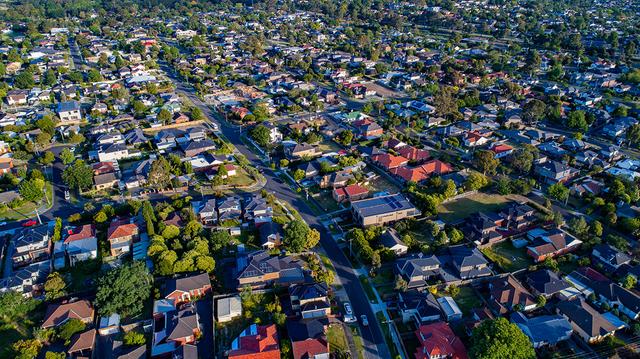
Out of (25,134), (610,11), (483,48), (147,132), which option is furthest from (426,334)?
(610,11)

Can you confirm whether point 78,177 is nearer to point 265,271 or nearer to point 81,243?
point 81,243

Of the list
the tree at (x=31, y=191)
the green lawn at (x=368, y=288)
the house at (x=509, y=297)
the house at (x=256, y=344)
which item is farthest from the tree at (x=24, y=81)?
the house at (x=509, y=297)

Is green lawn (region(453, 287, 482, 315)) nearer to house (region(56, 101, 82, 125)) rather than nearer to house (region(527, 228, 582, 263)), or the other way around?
house (region(527, 228, 582, 263))

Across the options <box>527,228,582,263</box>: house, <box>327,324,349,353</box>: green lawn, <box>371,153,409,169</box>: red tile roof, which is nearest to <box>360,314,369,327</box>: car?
<box>327,324,349,353</box>: green lawn

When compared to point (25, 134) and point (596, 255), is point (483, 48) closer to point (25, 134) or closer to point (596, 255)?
point (596, 255)

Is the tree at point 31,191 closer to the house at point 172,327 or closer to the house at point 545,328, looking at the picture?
the house at point 172,327

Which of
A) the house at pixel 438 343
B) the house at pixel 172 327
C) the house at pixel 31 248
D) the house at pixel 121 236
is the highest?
the house at pixel 438 343

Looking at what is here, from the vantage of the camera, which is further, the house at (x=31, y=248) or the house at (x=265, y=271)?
the house at (x=31, y=248)
